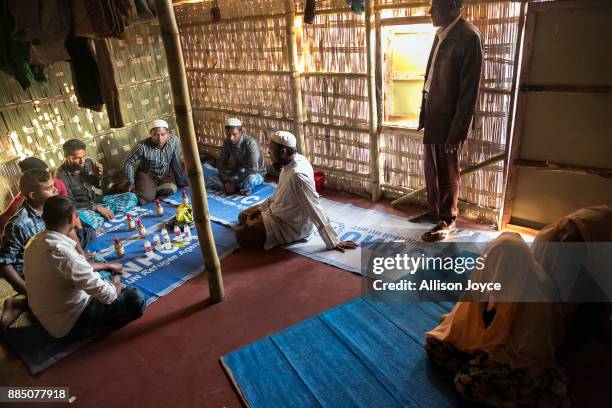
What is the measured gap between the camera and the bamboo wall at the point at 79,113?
5516mm

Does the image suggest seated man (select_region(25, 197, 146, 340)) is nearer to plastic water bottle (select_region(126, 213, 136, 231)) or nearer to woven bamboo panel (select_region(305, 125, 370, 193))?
plastic water bottle (select_region(126, 213, 136, 231))

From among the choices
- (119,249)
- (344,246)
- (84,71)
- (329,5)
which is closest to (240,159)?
(119,249)

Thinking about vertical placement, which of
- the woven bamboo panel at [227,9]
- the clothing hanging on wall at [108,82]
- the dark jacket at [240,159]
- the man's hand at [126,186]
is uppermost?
the woven bamboo panel at [227,9]

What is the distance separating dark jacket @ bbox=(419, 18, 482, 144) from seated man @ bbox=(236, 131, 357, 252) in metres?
1.35

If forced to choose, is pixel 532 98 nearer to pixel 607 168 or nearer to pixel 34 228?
pixel 607 168

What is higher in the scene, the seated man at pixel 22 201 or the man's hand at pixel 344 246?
the seated man at pixel 22 201

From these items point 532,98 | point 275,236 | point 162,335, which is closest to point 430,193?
point 532,98

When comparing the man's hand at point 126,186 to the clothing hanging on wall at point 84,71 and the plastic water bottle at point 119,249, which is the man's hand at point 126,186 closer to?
the plastic water bottle at point 119,249

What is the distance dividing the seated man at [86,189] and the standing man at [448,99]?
4104 mm

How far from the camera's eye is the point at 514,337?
2.43 meters

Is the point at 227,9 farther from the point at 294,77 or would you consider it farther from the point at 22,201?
the point at 22,201

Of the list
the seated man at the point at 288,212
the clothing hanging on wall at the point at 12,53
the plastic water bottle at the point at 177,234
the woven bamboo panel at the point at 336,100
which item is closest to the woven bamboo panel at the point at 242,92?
the woven bamboo panel at the point at 336,100

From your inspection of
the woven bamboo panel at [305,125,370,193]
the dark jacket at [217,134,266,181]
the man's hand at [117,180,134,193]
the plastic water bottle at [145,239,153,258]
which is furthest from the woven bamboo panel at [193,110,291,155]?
the plastic water bottle at [145,239,153,258]

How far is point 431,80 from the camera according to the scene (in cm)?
418
